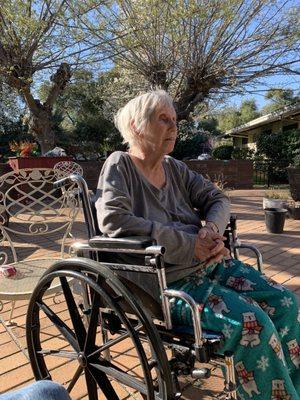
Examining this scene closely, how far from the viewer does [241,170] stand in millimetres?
10930

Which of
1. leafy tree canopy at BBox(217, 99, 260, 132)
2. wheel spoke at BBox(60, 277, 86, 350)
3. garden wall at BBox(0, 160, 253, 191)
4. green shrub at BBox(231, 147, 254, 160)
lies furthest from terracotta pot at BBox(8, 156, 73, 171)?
leafy tree canopy at BBox(217, 99, 260, 132)

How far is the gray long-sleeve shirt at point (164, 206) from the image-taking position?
Result: 1.41 m

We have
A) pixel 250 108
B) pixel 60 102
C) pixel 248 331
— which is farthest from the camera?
pixel 250 108

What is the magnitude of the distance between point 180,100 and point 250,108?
3809cm

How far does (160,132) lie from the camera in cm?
160

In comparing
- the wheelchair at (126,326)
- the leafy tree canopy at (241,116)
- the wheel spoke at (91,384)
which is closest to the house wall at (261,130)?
the leafy tree canopy at (241,116)

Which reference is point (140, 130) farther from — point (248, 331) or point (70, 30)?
point (70, 30)

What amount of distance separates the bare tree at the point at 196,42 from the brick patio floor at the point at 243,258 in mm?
3419

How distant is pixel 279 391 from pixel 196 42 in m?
7.93

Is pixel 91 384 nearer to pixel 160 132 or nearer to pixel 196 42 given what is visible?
pixel 160 132

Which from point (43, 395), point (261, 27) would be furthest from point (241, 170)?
point (43, 395)

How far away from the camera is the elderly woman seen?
4.06 feet

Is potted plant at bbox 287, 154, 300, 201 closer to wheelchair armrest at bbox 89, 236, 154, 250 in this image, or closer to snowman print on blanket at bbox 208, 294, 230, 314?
snowman print on blanket at bbox 208, 294, 230, 314

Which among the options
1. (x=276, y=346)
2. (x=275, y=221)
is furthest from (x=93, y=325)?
(x=275, y=221)
